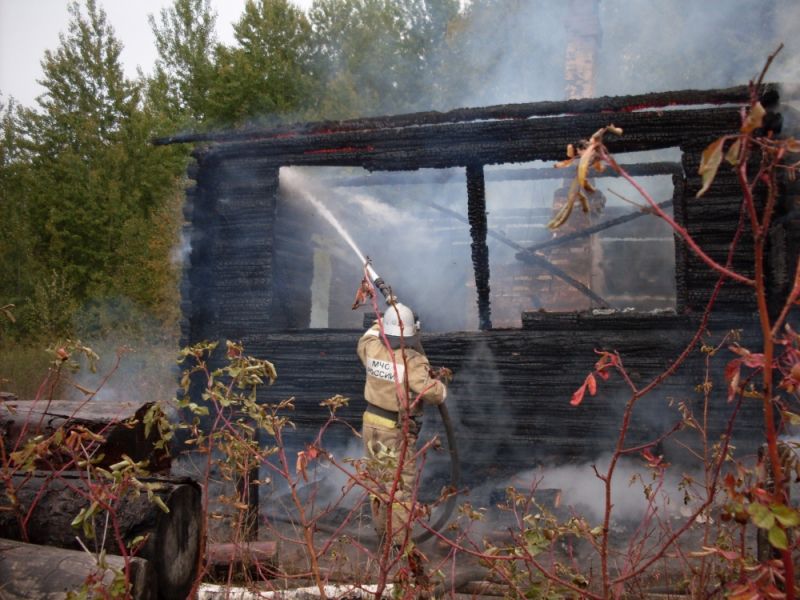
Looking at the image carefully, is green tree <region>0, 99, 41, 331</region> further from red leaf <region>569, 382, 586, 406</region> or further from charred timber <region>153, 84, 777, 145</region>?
red leaf <region>569, 382, 586, 406</region>

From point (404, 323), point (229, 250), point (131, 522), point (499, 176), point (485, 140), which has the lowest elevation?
point (131, 522)

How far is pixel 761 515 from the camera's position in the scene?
158 centimetres

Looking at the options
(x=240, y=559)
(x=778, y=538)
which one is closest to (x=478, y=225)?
(x=240, y=559)

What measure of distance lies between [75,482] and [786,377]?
296cm

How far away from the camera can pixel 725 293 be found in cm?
649

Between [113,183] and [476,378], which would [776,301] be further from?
[113,183]

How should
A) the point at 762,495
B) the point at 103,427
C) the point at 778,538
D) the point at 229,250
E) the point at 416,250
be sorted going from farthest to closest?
the point at 416,250 < the point at 229,250 < the point at 103,427 < the point at 762,495 < the point at 778,538

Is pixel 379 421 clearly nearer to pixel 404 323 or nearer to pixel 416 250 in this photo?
pixel 404 323

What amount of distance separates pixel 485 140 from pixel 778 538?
5.79 m

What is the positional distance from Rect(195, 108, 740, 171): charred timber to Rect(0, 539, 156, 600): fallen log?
5070 millimetres

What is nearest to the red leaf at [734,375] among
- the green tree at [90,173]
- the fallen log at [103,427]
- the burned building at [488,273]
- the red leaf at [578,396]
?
the red leaf at [578,396]

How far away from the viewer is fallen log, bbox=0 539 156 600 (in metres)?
2.77

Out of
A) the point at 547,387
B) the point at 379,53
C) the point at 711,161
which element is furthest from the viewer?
the point at 379,53

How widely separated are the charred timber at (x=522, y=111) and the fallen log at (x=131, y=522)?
14.9ft
